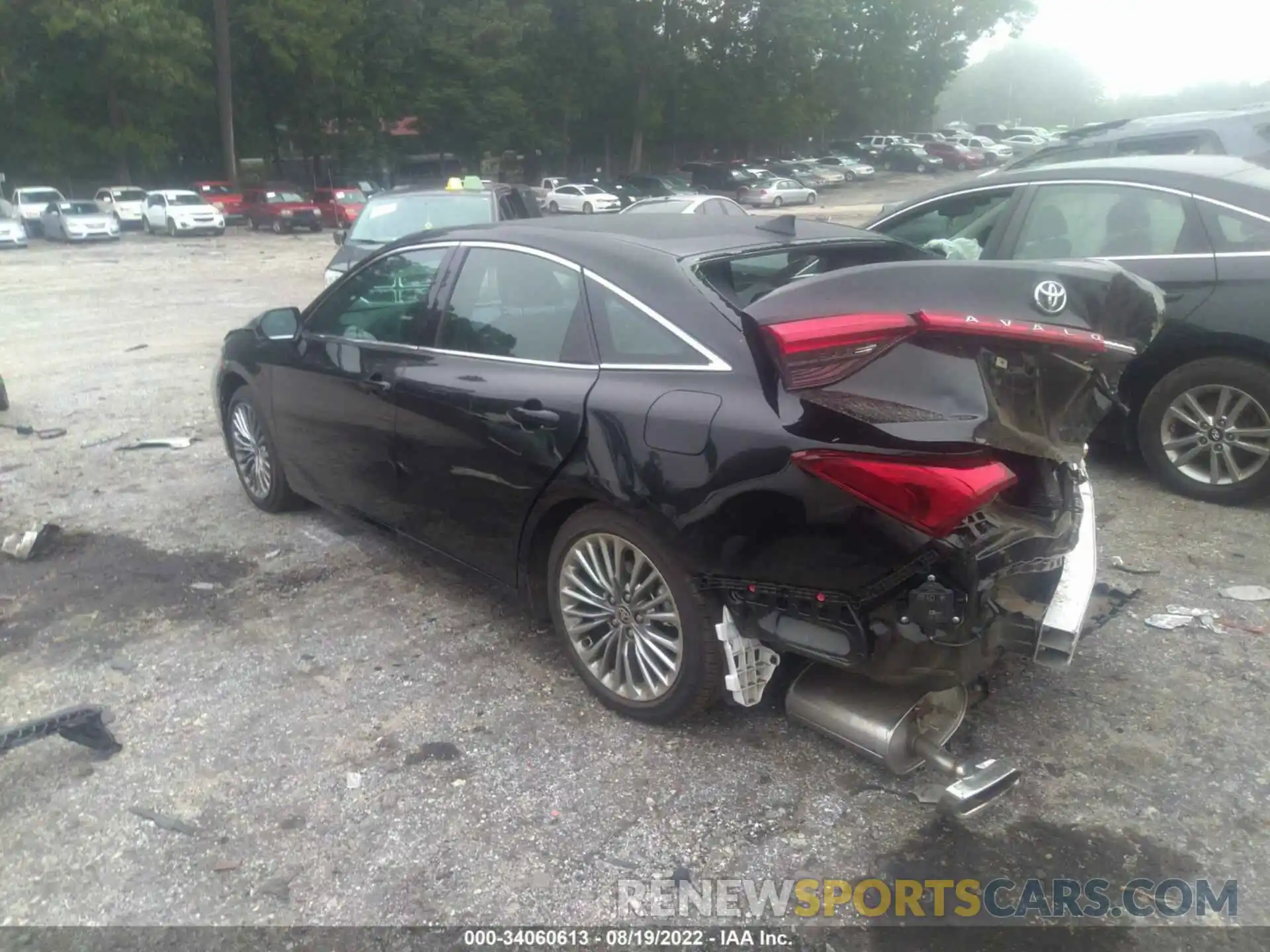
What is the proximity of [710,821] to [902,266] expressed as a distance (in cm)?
171

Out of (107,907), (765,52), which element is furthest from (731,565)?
(765,52)

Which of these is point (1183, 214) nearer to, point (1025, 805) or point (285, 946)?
point (1025, 805)

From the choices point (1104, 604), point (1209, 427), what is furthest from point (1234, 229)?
point (1104, 604)

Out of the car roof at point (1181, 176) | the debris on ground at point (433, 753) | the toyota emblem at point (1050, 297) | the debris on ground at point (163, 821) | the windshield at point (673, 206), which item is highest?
the car roof at point (1181, 176)

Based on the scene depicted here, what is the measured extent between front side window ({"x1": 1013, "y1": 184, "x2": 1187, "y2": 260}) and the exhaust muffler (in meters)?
3.08

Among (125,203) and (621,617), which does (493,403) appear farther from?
(125,203)

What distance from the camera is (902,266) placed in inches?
114

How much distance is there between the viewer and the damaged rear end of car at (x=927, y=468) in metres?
2.77

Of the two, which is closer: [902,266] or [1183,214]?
[902,266]

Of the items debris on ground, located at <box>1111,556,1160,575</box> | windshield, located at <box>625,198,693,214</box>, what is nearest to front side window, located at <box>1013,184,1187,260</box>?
debris on ground, located at <box>1111,556,1160,575</box>

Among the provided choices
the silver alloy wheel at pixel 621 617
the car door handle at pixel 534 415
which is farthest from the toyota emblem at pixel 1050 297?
the car door handle at pixel 534 415

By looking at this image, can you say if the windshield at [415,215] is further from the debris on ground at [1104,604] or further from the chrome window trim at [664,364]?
the debris on ground at [1104,604]

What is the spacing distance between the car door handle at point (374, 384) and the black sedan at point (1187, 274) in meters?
3.67

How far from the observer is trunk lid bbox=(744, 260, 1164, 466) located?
2.73 m
